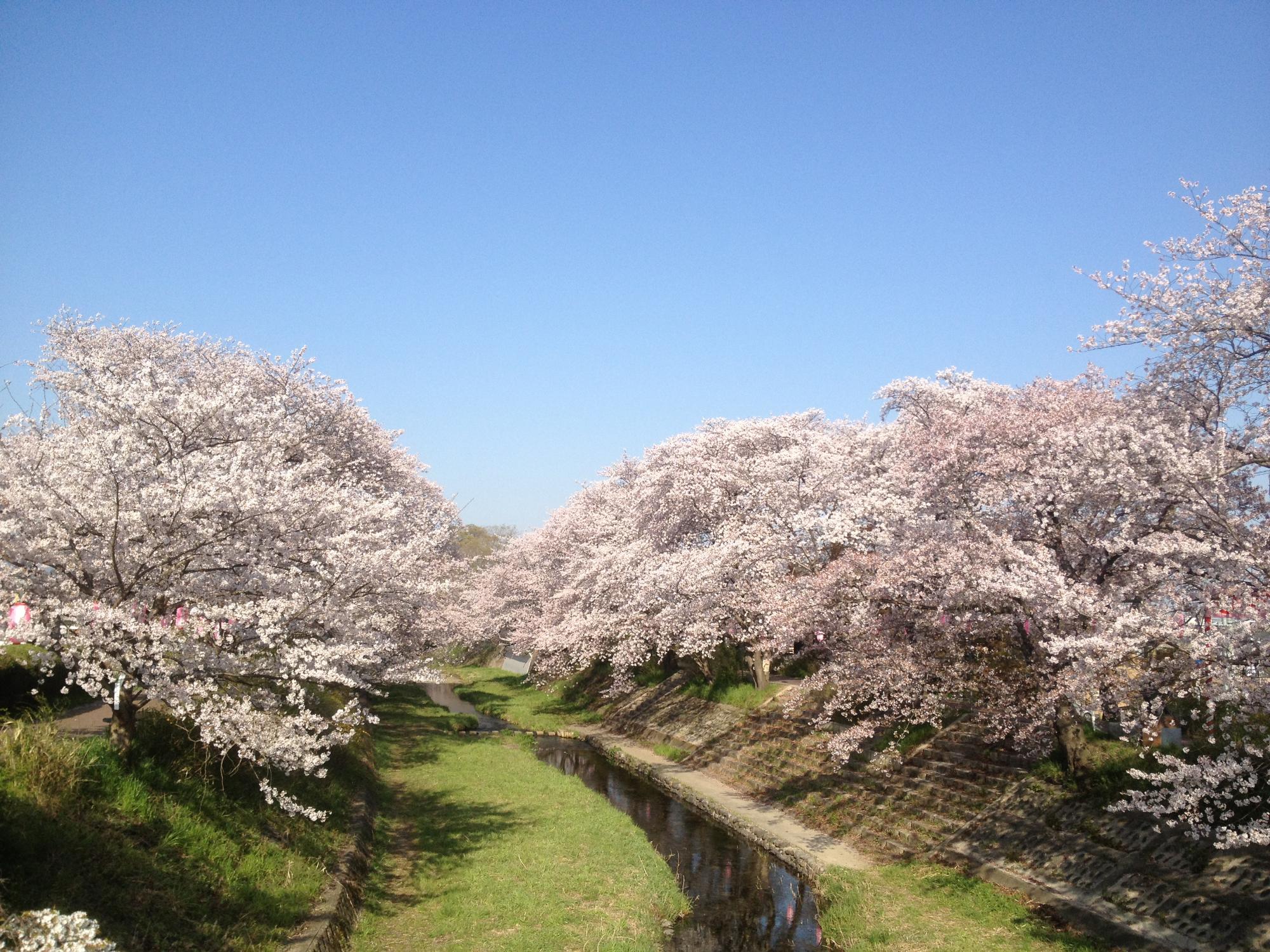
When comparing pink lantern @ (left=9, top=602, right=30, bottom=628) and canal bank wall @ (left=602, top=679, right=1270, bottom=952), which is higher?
pink lantern @ (left=9, top=602, right=30, bottom=628)

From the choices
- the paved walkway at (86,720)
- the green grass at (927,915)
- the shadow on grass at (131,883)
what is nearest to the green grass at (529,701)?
the paved walkway at (86,720)

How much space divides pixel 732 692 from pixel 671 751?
3.23 metres

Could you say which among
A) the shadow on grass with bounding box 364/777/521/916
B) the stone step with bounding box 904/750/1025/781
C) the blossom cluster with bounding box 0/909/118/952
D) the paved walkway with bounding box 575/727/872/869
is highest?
the stone step with bounding box 904/750/1025/781

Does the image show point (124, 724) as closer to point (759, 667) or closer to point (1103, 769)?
point (1103, 769)

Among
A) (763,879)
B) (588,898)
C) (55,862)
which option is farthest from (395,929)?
(763,879)

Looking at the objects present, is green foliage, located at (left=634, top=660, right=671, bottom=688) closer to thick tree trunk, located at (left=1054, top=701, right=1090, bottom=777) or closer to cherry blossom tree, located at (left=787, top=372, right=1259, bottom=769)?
cherry blossom tree, located at (left=787, top=372, right=1259, bottom=769)

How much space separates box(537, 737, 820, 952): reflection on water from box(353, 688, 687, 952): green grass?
26.0 inches

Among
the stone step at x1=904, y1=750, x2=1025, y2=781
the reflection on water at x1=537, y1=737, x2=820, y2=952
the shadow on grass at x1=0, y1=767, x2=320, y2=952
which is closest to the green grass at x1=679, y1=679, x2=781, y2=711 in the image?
the reflection on water at x1=537, y1=737, x2=820, y2=952

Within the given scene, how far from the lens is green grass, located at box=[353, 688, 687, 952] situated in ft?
40.2

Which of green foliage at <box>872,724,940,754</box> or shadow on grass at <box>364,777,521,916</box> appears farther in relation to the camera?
green foliage at <box>872,724,940,754</box>

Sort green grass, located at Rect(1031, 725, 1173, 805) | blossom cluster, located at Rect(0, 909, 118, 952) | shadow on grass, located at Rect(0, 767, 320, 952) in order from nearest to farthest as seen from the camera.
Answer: blossom cluster, located at Rect(0, 909, 118, 952) < shadow on grass, located at Rect(0, 767, 320, 952) < green grass, located at Rect(1031, 725, 1173, 805)

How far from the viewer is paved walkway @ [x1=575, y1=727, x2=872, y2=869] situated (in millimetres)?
16484

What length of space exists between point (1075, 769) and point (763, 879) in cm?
661

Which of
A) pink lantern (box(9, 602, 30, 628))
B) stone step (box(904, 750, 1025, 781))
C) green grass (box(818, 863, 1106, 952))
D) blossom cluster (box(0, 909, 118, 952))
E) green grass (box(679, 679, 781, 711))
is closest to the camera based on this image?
blossom cluster (box(0, 909, 118, 952))
